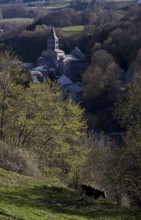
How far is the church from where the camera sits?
103 meters

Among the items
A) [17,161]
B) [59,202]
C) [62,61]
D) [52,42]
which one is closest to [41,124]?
[17,161]

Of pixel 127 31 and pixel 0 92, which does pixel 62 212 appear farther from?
pixel 127 31

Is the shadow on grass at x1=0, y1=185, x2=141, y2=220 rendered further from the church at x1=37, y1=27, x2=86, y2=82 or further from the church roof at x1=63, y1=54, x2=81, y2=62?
the church roof at x1=63, y1=54, x2=81, y2=62

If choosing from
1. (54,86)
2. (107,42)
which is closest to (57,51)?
(107,42)

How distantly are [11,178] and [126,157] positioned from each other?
5.71 metres

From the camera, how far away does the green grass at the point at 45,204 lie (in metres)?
14.0

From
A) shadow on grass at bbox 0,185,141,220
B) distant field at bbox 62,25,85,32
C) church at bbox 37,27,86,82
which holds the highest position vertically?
distant field at bbox 62,25,85,32

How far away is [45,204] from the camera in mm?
15750

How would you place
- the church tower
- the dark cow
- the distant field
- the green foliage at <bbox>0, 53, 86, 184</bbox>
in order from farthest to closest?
1. the distant field
2. the church tower
3. the green foliage at <bbox>0, 53, 86, 184</bbox>
4. the dark cow

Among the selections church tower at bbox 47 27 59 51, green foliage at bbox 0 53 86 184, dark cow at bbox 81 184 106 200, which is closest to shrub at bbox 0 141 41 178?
dark cow at bbox 81 184 106 200

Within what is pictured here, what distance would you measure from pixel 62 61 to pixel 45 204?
89344 millimetres

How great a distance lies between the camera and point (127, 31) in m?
92.9

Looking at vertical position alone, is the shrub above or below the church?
above

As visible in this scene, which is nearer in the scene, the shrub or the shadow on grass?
the shadow on grass
